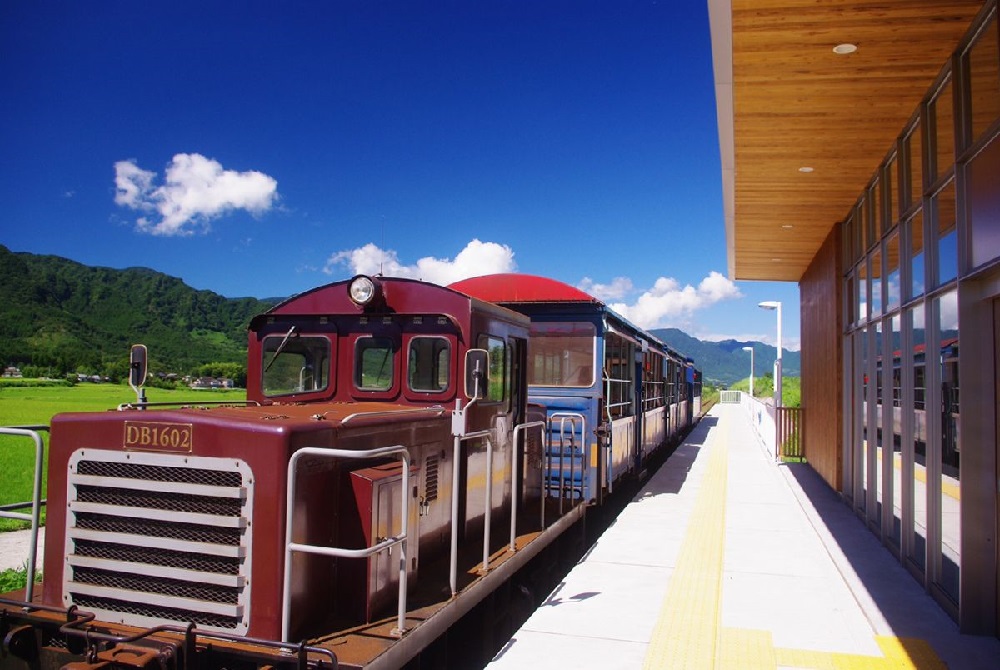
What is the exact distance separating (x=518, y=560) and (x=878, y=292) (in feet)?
19.2

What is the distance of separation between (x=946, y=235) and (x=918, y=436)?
194 centimetres

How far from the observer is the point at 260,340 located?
5332 millimetres

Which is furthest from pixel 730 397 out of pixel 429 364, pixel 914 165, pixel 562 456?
pixel 429 364

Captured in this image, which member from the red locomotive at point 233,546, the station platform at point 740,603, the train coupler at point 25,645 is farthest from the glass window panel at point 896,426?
the train coupler at point 25,645

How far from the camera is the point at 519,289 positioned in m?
9.45

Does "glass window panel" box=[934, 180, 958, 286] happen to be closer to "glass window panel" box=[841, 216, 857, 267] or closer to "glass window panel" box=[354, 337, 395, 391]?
"glass window panel" box=[354, 337, 395, 391]

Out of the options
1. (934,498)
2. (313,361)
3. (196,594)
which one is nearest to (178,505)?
(196,594)

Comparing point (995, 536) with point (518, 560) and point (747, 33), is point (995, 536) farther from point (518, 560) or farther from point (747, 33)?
point (747, 33)

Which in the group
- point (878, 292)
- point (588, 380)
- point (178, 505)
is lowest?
point (178, 505)

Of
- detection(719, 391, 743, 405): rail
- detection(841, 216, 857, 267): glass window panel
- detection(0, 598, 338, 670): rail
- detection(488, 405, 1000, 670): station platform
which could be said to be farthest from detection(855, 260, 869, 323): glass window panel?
detection(719, 391, 743, 405): rail

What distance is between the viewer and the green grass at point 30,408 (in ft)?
43.9

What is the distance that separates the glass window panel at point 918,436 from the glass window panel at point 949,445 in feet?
1.64

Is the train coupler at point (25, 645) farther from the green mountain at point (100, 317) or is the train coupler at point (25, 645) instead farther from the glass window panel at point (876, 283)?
the green mountain at point (100, 317)

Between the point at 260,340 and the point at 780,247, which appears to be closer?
the point at 260,340
